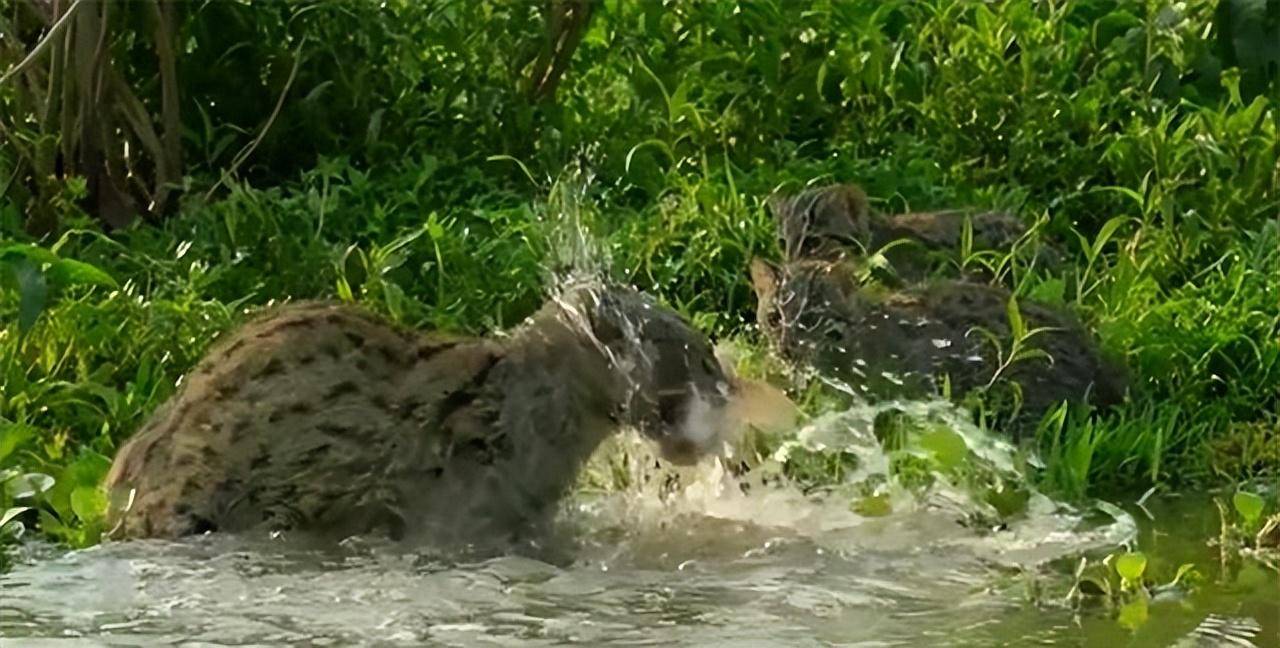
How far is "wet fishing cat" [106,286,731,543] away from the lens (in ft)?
12.8

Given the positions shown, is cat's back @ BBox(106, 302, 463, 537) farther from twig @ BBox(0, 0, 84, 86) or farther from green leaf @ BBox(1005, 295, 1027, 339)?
green leaf @ BBox(1005, 295, 1027, 339)

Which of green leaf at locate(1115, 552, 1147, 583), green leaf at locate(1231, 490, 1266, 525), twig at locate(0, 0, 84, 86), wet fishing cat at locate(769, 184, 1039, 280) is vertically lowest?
green leaf at locate(1231, 490, 1266, 525)

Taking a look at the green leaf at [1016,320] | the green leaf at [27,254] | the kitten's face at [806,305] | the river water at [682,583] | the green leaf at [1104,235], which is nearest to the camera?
the river water at [682,583]

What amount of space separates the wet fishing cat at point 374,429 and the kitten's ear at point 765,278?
3.29 ft

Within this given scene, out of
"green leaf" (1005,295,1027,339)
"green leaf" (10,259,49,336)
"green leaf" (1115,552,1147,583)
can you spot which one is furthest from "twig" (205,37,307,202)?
"green leaf" (1115,552,1147,583)

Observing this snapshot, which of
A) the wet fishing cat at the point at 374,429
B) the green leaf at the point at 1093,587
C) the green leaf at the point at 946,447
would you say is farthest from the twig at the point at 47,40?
the green leaf at the point at 1093,587

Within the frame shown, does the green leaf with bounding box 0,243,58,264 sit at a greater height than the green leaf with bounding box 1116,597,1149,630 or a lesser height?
greater

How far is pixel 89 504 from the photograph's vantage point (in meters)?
3.99

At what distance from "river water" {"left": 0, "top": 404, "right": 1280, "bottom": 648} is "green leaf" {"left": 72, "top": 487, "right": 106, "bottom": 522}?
0.12 meters

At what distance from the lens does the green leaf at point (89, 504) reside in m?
3.98

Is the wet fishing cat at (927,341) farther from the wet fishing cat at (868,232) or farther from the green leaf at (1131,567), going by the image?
the green leaf at (1131,567)

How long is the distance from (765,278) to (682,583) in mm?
1651

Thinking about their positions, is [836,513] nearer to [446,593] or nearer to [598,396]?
[598,396]

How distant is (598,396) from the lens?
415cm
